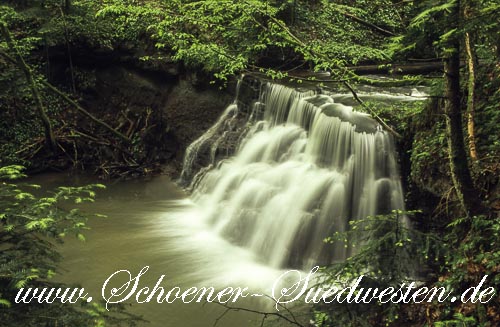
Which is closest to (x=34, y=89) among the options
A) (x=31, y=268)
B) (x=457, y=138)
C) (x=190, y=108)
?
(x=190, y=108)

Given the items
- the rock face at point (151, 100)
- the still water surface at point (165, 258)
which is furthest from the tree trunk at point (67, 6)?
the still water surface at point (165, 258)

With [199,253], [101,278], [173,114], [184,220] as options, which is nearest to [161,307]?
[101,278]

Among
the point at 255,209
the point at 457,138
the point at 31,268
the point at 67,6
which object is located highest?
the point at 67,6

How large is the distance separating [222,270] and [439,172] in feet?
12.1

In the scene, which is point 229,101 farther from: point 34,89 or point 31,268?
point 31,268

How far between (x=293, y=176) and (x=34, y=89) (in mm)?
6958

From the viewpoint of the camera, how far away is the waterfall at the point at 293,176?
7.30 metres

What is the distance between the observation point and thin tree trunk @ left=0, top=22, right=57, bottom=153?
10316mm

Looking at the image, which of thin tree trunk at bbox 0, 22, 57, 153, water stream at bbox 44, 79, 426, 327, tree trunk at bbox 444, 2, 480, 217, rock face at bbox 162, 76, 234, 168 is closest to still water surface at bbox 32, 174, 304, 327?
water stream at bbox 44, 79, 426, 327

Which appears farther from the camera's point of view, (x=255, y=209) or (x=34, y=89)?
(x=34, y=89)

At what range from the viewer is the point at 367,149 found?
7.68 m

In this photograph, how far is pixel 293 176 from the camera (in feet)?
28.8

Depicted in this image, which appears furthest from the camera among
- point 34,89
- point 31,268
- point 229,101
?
point 229,101

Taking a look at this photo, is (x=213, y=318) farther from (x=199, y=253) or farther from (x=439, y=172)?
(x=439, y=172)
